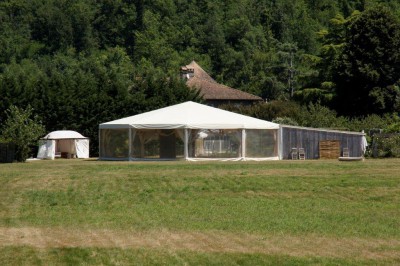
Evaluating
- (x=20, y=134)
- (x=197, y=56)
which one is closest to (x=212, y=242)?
(x=20, y=134)

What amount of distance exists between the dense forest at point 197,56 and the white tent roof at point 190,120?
7.44 m

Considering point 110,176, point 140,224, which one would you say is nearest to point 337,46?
point 110,176

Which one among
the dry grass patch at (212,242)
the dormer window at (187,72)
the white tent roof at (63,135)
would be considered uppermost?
the dormer window at (187,72)

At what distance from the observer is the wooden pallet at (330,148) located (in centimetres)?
5047

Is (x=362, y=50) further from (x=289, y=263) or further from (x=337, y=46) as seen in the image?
(x=289, y=263)

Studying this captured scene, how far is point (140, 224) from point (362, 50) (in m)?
53.7

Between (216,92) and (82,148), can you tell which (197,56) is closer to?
(216,92)

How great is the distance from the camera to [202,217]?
68.3 feet

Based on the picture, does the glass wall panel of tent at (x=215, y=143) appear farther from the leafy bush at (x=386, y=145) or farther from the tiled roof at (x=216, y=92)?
the tiled roof at (x=216, y=92)

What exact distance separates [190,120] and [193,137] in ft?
2.95

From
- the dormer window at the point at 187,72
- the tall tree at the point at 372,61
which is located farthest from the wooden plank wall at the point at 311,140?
the dormer window at the point at 187,72

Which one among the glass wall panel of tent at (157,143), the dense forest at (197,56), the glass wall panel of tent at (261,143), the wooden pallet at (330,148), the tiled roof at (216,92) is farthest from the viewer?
the tiled roof at (216,92)

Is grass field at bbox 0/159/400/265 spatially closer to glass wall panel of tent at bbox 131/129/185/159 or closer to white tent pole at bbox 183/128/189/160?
white tent pole at bbox 183/128/189/160

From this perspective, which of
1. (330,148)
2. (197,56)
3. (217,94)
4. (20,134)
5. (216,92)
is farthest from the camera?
(197,56)
